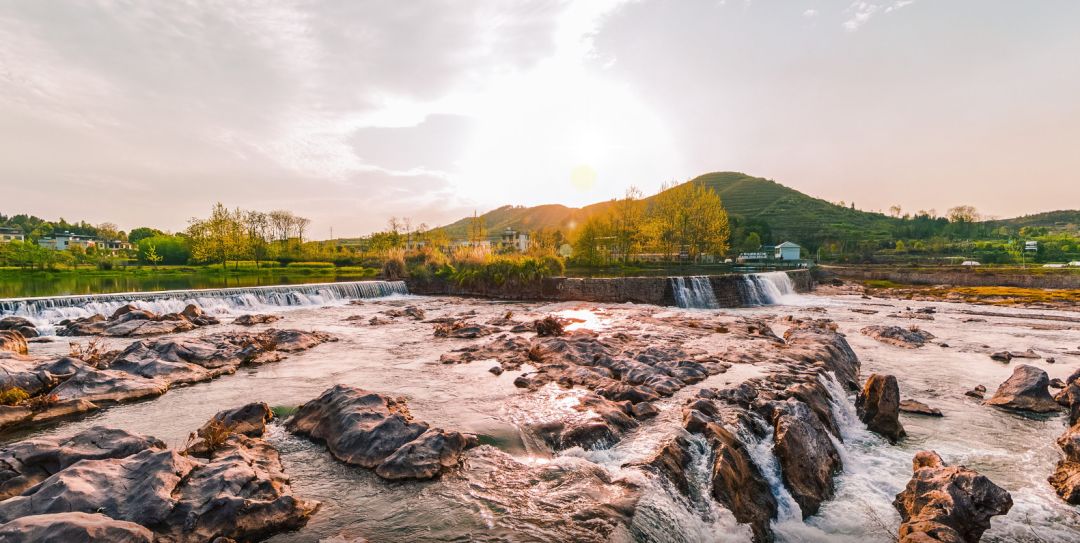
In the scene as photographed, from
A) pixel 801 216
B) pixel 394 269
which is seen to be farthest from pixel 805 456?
pixel 801 216

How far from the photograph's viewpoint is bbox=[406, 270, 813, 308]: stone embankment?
96.0ft

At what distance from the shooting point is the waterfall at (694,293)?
2859 cm

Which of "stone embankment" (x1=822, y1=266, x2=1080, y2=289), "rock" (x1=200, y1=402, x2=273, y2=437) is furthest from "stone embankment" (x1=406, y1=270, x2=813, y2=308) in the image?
Answer: "stone embankment" (x1=822, y1=266, x2=1080, y2=289)

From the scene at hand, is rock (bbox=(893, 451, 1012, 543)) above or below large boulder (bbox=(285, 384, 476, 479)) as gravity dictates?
below

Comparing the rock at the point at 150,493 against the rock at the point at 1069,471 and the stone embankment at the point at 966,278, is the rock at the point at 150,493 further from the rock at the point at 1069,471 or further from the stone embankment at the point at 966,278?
the stone embankment at the point at 966,278

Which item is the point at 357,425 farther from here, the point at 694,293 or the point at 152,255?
the point at 152,255

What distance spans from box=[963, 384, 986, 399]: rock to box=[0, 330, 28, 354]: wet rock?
24.9 m

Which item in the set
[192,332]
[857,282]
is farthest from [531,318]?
[857,282]

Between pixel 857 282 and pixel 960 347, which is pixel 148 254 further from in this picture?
pixel 857 282

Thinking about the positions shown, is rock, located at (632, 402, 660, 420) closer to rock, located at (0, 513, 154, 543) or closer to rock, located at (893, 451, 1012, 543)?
rock, located at (893, 451, 1012, 543)

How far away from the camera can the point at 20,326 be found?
1595cm

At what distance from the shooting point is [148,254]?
65250 mm

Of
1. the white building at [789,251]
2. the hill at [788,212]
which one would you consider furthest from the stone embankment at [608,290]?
the hill at [788,212]

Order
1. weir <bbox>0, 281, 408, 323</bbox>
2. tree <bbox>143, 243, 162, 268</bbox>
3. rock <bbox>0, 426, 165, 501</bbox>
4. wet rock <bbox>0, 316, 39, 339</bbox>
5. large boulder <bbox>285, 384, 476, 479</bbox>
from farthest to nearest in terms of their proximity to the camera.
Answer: tree <bbox>143, 243, 162, 268</bbox>
weir <bbox>0, 281, 408, 323</bbox>
wet rock <bbox>0, 316, 39, 339</bbox>
large boulder <bbox>285, 384, 476, 479</bbox>
rock <bbox>0, 426, 165, 501</bbox>
